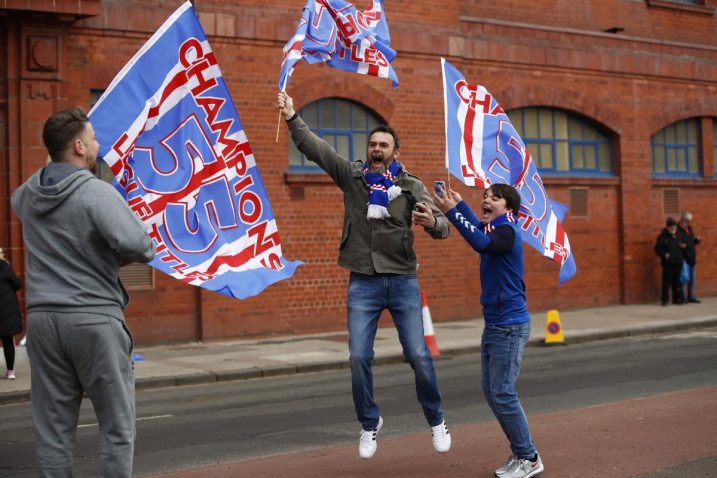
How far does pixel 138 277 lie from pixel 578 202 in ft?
32.6

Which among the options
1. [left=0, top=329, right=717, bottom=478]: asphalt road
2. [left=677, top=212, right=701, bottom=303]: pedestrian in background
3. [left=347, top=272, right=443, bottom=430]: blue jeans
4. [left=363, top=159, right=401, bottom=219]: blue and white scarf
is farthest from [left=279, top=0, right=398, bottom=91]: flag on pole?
[left=677, top=212, right=701, bottom=303]: pedestrian in background

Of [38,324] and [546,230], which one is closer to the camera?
[38,324]

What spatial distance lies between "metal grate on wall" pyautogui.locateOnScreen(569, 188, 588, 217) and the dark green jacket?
1643cm

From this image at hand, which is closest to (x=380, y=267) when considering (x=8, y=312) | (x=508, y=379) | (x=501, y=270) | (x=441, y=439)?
(x=501, y=270)

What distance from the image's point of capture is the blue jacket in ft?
21.8

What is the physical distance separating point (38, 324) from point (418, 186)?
309cm

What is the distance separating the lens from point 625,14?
81.2 ft

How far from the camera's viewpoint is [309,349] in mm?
16875

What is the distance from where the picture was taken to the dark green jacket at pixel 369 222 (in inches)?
280

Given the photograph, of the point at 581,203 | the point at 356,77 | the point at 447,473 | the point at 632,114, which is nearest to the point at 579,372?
the point at 447,473

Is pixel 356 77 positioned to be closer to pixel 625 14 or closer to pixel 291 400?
pixel 625 14

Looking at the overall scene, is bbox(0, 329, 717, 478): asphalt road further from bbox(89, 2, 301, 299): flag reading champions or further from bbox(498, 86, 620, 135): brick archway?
bbox(498, 86, 620, 135): brick archway

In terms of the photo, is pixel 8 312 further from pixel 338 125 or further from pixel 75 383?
pixel 75 383

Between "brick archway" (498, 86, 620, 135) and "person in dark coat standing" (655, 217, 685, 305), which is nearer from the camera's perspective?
"brick archway" (498, 86, 620, 135)
